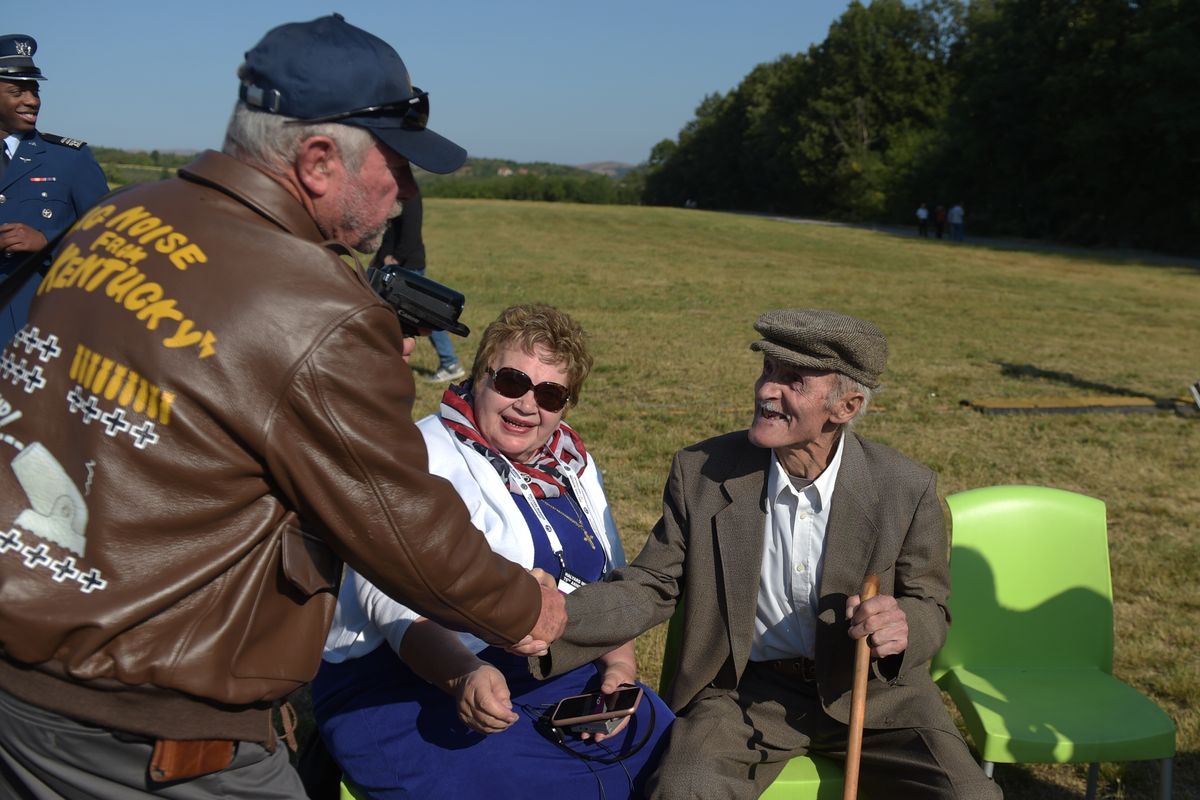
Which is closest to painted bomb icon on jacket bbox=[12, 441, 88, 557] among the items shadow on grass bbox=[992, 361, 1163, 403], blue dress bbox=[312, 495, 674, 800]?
blue dress bbox=[312, 495, 674, 800]

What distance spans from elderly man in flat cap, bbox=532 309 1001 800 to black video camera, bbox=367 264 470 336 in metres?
0.87

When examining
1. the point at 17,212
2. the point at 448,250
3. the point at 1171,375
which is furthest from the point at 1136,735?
the point at 448,250

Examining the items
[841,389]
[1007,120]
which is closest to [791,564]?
[841,389]

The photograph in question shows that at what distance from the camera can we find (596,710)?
2850mm

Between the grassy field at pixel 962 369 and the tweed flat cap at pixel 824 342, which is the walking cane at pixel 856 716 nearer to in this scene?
the tweed flat cap at pixel 824 342

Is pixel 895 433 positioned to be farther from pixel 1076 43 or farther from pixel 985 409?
pixel 1076 43

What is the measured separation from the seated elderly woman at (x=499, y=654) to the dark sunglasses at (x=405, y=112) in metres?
1.24

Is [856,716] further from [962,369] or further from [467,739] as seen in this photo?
[962,369]

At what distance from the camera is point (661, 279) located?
22.2 metres

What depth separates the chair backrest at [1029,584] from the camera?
144 inches

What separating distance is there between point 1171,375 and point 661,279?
11.6 meters

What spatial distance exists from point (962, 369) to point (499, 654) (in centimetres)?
1008

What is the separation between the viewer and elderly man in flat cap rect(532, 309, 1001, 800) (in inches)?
114

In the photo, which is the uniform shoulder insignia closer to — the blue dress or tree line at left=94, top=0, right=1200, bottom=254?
the blue dress
